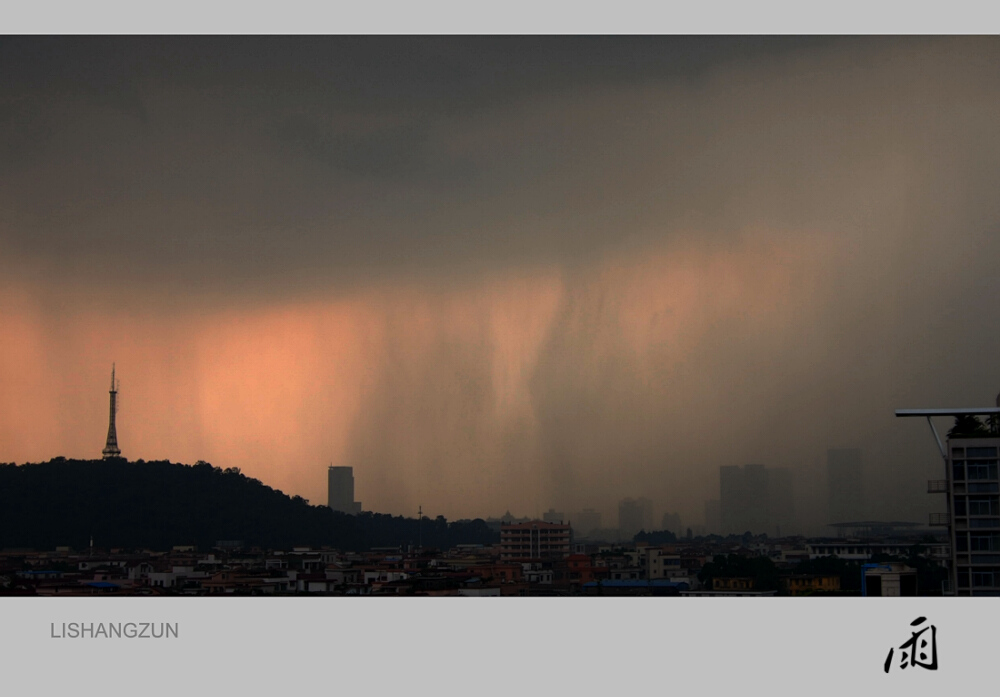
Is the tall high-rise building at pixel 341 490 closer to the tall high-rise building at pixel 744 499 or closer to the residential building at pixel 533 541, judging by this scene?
the residential building at pixel 533 541

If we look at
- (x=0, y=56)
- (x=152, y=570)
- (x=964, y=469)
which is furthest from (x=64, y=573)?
(x=964, y=469)

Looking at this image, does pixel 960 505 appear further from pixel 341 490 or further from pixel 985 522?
pixel 341 490
